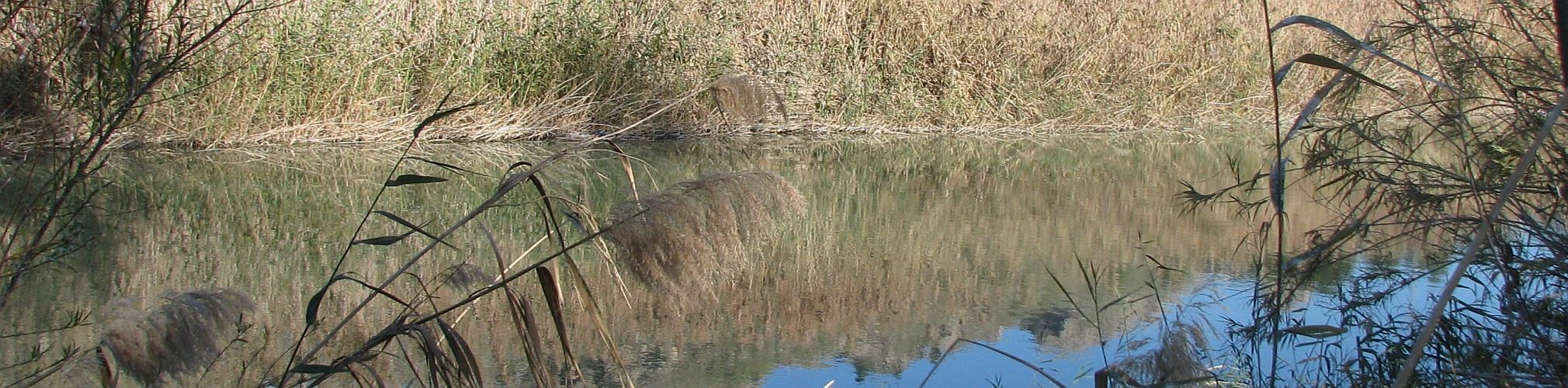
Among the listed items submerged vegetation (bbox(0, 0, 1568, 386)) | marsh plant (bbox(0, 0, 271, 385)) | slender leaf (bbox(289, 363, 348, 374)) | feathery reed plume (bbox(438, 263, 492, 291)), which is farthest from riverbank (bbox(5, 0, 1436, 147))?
slender leaf (bbox(289, 363, 348, 374))

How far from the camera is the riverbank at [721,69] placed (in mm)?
5797

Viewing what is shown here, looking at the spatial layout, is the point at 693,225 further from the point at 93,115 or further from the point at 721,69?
the point at 721,69

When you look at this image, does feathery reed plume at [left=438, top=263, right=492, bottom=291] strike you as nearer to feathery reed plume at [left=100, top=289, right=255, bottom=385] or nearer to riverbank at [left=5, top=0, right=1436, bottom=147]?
feathery reed plume at [left=100, top=289, right=255, bottom=385]

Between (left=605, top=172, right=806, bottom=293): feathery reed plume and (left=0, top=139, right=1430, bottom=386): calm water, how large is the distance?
8 centimetres

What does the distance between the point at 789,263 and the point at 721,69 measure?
3.36 meters

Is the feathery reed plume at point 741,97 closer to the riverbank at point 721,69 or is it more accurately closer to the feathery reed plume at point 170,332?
the riverbank at point 721,69

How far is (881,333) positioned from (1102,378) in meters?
1.11

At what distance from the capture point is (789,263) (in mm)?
3643

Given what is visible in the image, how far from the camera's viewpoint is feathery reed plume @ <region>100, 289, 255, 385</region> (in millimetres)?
1591

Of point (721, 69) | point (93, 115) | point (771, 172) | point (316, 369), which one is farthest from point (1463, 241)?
point (721, 69)

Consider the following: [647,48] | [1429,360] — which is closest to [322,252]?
[1429,360]

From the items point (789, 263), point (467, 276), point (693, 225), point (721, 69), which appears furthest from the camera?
point (721, 69)

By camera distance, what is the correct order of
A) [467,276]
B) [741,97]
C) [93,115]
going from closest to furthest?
[467,276] < [93,115] < [741,97]

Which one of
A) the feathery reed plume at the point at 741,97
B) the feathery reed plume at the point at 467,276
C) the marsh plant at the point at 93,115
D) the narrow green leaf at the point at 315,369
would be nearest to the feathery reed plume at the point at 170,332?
the marsh plant at the point at 93,115
